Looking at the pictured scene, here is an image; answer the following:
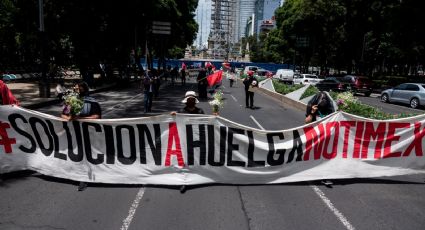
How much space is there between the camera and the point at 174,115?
649cm

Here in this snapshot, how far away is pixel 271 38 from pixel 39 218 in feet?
289

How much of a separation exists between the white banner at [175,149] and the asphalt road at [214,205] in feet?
0.67

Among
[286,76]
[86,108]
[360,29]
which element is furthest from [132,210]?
[360,29]

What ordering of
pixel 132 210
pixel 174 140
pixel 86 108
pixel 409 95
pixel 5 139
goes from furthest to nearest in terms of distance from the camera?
pixel 409 95
pixel 86 108
pixel 5 139
pixel 174 140
pixel 132 210

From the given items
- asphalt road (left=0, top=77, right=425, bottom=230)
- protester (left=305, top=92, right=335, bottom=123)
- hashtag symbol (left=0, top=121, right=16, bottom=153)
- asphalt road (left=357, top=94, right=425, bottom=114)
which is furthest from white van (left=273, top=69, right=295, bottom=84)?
hashtag symbol (left=0, top=121, right=16, bottom=153)

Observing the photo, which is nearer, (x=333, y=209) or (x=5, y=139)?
(x=333, y=209)

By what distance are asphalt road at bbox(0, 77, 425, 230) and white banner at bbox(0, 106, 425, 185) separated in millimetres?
204

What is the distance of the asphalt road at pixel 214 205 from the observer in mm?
5184

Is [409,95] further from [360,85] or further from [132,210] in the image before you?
[132,210]

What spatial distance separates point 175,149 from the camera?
6.56m

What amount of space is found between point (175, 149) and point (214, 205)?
4.08ft

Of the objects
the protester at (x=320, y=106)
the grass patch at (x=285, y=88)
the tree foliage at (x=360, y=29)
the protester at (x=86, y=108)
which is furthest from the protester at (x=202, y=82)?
the tree foliage at (x=360, y=29)

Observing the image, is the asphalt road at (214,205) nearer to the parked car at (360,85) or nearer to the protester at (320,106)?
the protester at (320,106)

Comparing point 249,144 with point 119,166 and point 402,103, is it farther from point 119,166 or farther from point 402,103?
point 402,103
